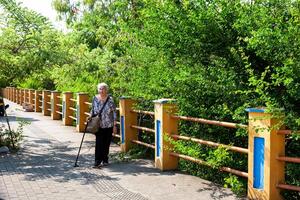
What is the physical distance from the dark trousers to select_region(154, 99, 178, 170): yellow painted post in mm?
1219

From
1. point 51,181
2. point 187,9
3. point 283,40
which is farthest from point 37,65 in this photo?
point 283,40

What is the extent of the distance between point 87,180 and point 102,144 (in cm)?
156

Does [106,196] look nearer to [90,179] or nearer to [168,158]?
[90,179]

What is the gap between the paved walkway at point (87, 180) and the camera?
7258 millimetres

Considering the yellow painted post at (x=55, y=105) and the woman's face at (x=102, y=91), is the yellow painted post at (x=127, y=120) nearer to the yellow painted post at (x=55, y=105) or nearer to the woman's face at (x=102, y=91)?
the woman's face at (x=102, y=91)

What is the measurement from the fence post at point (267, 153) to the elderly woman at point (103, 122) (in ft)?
12.7

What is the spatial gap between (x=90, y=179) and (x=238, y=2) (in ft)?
12.7

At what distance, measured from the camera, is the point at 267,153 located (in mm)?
6395

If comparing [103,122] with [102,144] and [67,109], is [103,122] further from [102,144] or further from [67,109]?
[67,109]

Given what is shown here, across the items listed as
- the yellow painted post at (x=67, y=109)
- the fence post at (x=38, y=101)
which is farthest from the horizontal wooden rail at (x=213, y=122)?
the fence post at (x=38, y=101)

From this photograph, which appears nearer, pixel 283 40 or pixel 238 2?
pixel 283 40

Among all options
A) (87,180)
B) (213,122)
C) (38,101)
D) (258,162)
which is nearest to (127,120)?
(87,180)

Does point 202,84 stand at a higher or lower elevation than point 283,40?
lower

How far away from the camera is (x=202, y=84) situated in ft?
25.5
